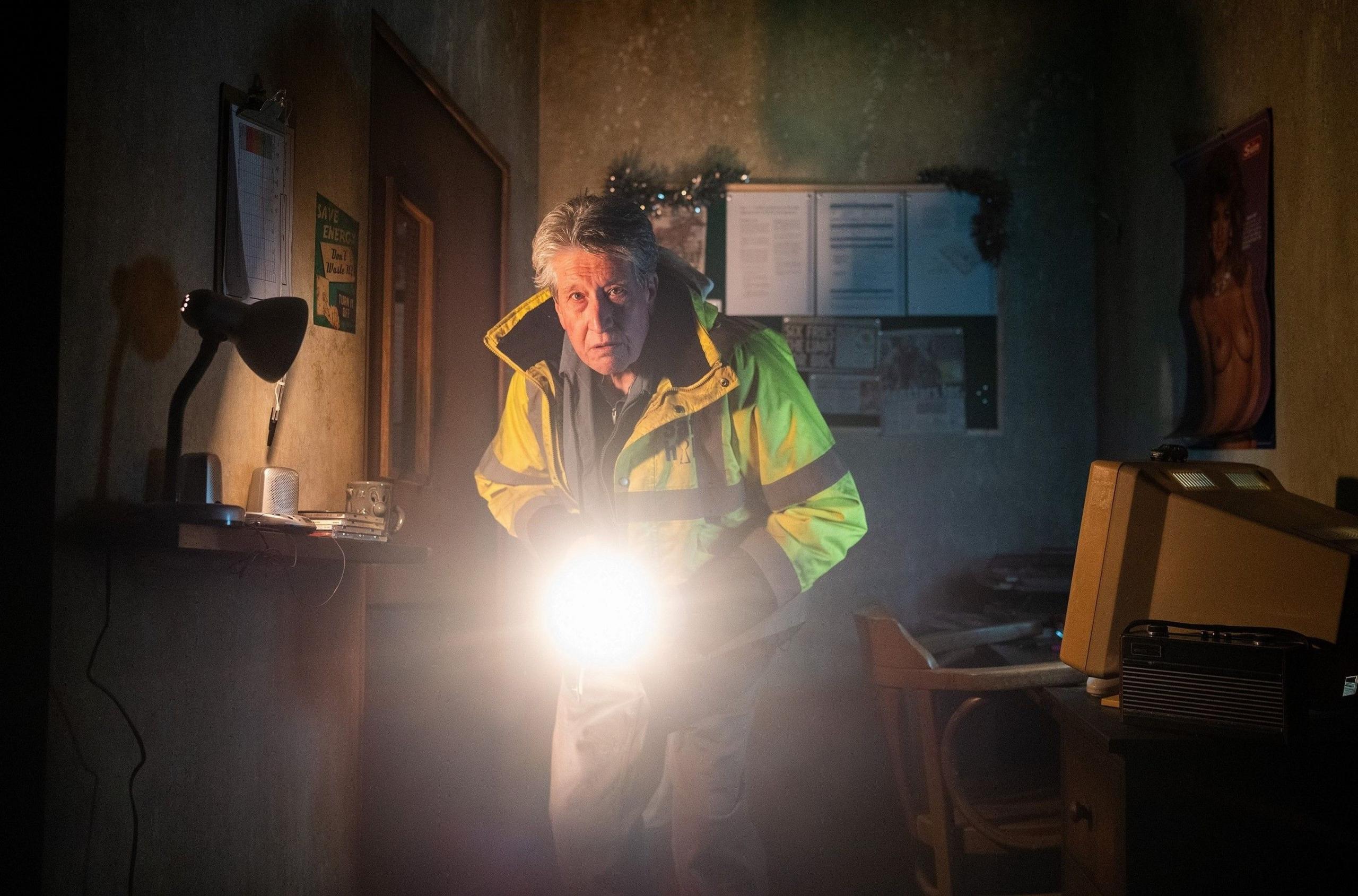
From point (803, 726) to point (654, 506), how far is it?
181 cm

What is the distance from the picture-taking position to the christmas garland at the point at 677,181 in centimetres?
355

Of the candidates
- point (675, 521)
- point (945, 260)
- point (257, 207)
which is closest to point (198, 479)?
point (257, 207)

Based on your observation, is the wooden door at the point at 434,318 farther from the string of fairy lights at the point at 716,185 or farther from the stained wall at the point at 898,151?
the stained wall at the point at 898,151

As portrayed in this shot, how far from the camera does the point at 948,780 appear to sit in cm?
207

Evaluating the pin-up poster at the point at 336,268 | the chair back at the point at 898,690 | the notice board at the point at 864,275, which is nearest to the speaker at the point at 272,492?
the pin-up poster at the point at 336,268

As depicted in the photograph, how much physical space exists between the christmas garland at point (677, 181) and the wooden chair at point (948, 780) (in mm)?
1895

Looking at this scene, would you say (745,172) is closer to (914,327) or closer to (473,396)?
(914,327)

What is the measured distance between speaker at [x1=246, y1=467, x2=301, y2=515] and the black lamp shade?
24cm

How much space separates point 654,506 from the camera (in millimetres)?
1953

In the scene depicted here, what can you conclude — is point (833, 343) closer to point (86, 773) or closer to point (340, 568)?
point (340, 568)

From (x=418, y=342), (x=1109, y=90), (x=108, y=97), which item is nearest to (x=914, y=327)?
(x=1109, y=90)

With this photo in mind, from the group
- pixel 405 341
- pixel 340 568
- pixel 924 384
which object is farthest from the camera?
pixel 924 384

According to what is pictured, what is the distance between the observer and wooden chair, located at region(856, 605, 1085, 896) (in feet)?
6.63

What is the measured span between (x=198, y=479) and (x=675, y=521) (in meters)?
0.91
